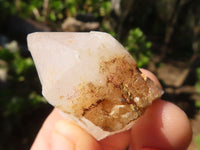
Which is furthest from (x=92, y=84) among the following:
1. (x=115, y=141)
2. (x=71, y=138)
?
(x=115, y=141)

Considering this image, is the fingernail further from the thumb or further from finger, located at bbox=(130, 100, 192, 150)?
finger, located at bbox=(130, 100, 192, 150)

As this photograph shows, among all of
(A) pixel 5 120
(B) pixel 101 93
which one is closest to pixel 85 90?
(B) pixel 101 93

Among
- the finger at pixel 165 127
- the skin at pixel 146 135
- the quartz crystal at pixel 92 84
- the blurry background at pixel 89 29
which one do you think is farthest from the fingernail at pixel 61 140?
the blurry background at pixel 89 29

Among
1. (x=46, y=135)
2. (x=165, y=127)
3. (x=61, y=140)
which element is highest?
(x=165, y=127)

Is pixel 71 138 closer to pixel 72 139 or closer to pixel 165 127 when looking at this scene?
pixel 72 139

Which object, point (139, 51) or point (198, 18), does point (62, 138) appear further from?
point (198, 18)

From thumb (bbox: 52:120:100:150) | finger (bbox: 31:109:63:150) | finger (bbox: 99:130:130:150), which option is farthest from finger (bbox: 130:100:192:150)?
finger (bbox: 31:109:63:150)

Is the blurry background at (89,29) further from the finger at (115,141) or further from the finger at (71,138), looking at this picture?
the finger at (71,138)
